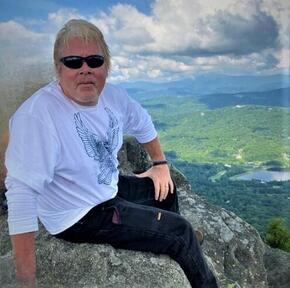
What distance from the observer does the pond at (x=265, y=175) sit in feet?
11.6

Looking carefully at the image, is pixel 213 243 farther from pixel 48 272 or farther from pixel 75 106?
pixel 75 106

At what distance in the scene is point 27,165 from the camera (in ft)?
4.28

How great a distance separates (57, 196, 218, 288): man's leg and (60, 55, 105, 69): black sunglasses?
44cm

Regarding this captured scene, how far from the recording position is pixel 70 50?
54.1 inches

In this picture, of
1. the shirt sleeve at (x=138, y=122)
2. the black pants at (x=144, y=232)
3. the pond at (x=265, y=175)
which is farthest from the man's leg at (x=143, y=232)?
the pond at (x=265, y=175)

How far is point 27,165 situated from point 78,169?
7.0 inches

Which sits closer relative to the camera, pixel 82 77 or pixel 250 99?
pixel 82 77

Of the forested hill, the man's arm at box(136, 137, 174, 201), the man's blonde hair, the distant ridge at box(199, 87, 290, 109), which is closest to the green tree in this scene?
the forested hill

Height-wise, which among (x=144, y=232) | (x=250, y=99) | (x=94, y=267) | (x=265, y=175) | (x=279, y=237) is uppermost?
(x=250, y=99)

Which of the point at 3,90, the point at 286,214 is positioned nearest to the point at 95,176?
the point at 3,90

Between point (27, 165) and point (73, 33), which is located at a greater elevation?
point (73, 33)

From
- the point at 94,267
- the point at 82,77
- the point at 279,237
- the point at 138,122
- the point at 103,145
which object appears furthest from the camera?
the point at 279,237

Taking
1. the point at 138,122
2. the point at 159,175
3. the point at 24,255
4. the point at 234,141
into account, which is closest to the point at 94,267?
the point at 24,255

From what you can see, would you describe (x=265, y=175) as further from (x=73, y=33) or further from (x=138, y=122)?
(x=73, y=33)
